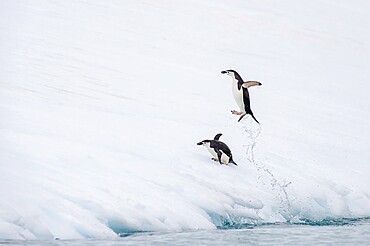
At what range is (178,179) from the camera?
841 centimetres

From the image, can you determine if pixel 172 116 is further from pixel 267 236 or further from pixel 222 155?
pixel 267 236

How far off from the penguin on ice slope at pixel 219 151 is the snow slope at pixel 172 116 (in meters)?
0.09

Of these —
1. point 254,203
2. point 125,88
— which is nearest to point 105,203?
point 254,203

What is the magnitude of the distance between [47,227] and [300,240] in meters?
1.77

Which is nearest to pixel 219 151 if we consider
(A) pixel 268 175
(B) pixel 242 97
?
(A) pixel 268 175

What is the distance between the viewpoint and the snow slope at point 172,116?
7.82 metres

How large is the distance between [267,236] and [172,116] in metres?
3.01

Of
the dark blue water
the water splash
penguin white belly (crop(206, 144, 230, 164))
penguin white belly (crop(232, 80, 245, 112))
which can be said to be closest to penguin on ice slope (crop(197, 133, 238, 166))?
penguin white belly (crop(206, 144, 230, 164))

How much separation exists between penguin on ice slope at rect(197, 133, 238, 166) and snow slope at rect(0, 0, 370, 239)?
0.30 feet

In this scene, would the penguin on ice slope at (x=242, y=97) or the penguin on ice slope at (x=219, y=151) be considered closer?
the penguin on ice slope at (x=219, y=151)

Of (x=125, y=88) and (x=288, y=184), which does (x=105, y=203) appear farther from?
(x=125, y=88)

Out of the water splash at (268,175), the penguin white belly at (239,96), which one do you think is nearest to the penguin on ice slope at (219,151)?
the water splash at (268,175)

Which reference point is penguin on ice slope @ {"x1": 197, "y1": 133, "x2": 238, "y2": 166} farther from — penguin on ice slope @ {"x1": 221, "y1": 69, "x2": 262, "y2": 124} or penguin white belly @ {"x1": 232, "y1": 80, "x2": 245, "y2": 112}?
penguin white belly @ {"x1": 232, "y1": 80, "x2": 245, "y2": 112}

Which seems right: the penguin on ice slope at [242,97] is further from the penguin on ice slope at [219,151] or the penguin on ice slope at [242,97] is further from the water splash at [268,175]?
the penguin on ice slope at [219,151]
